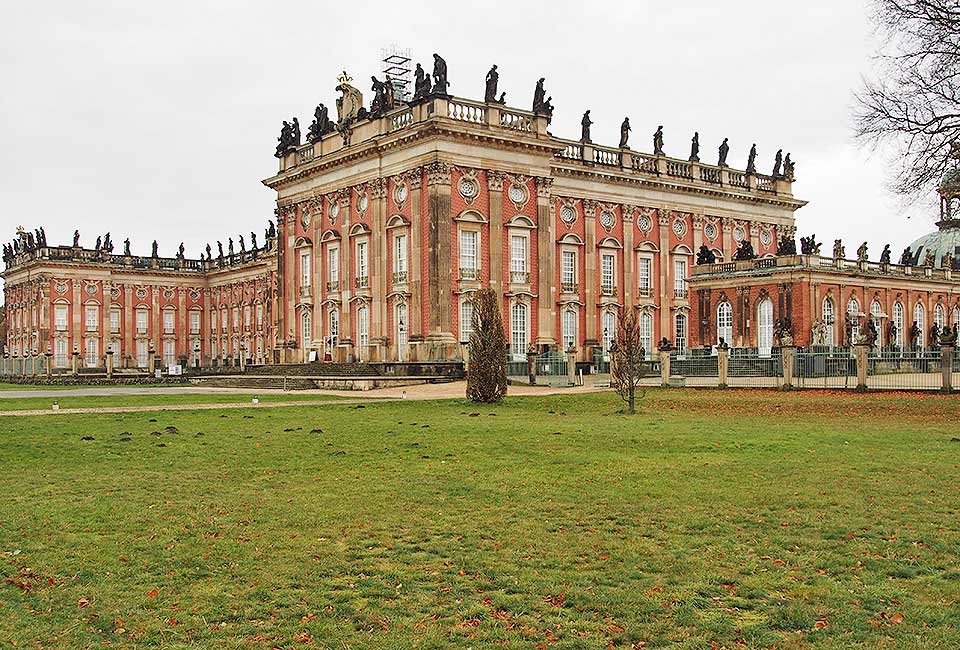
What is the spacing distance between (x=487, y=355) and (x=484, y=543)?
20162 mm

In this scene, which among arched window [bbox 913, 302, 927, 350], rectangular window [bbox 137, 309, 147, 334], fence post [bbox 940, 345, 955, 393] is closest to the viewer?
fence post [bbox 940, 345, 955, 393]

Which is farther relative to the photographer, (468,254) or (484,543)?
(468,254)

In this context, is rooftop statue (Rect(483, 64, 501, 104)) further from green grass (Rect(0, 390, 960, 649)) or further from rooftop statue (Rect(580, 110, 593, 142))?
green grass (Rect(0, 390, 960, 649))

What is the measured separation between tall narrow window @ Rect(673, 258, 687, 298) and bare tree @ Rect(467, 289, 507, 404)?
3508cm

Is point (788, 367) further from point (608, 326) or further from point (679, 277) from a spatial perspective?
point (679, 277)

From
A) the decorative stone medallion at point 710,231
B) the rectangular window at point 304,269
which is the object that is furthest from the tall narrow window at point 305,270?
the decorative stone medallion at point 710,231

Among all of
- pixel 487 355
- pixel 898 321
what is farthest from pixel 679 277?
pixel 487 355

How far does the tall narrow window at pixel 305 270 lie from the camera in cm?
6042

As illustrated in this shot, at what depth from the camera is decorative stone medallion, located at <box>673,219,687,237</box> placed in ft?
208

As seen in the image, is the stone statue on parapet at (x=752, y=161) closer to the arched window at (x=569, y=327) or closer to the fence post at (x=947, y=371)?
the arched window at (x=569, y=327)

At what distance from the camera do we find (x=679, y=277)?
63.8 m

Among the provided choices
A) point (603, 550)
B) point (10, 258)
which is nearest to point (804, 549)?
point (603, 550)

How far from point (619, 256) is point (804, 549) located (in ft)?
171

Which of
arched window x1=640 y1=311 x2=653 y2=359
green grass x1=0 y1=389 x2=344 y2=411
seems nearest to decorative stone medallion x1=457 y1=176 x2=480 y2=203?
arched window x1=640 y1=311 x2=653 y2=359
